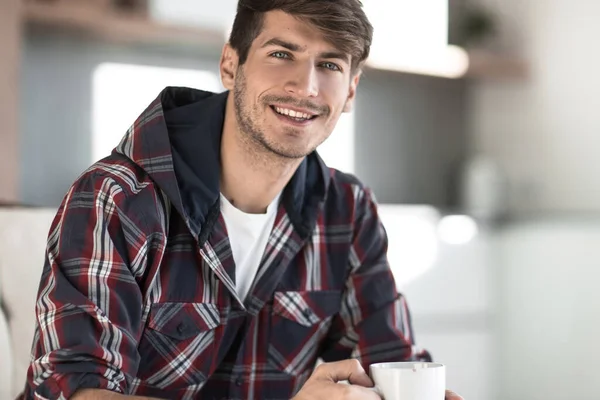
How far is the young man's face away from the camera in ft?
4.83

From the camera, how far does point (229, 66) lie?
5.34 ft

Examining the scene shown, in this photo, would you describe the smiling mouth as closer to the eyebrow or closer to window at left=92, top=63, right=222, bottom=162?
the eyebrow

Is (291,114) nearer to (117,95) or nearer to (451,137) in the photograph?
(117,95)

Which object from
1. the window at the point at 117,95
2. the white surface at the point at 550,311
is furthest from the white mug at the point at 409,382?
the white surface at the point at 550,311

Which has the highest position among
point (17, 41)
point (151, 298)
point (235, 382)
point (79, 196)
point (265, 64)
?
point (17, 41)

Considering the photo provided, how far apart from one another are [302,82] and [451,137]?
299 cm

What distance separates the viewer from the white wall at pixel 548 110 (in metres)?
3.77

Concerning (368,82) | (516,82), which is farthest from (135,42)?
(516,82)

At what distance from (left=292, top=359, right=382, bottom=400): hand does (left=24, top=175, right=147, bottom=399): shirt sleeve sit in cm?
29

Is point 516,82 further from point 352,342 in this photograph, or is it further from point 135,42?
point 352,342

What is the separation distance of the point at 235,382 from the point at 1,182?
1536 mm

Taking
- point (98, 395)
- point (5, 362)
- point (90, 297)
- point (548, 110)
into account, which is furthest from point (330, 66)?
point (548, 110)

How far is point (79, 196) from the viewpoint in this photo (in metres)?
1.32

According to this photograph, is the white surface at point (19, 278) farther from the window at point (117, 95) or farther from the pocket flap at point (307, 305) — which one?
the window at point (117, 95)
